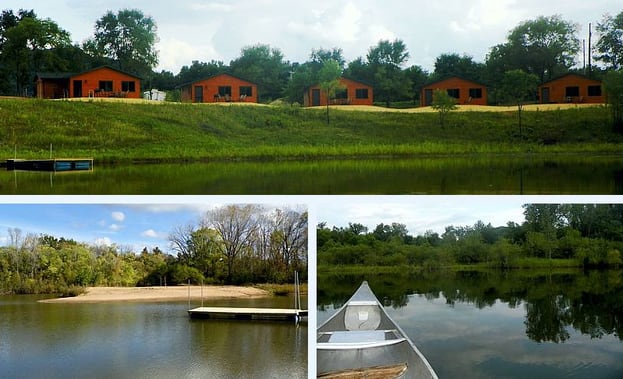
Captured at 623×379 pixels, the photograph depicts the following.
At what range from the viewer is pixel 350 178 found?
282 inches

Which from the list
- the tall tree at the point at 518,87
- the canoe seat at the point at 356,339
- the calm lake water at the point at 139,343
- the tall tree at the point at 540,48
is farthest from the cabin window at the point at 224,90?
the canoe seat at the point at 356,339

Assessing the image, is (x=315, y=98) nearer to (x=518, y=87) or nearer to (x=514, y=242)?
(x=518, y=87)

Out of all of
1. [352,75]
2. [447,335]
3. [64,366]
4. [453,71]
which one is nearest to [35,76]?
[352,75]

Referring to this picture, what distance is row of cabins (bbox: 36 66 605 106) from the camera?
24.5ft

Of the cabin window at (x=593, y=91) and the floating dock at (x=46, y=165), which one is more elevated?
the cabin window at (x=593, y=91)

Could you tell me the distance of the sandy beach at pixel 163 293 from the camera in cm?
489

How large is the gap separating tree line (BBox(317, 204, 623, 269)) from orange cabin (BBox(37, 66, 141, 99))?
11.4 ft

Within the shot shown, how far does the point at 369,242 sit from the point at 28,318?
90.5 inches

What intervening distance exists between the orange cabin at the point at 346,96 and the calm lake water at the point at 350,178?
626 mm

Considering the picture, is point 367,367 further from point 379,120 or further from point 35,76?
point 35,76

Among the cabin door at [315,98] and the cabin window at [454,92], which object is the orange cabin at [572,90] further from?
the cabin door at [315,98]

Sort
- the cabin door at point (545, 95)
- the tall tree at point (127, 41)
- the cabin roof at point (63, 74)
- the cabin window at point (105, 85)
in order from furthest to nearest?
1. the cabin door at point (545, 95)
2. the cabin window at point (105, 85)
3. the cabin roof at point (63, 74)
4. the tall tree at point (127, 41)

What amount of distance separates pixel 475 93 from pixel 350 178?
1.75 meters

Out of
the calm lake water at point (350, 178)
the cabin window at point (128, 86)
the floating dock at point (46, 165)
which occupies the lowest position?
the calm lake water at point (350, 178)
